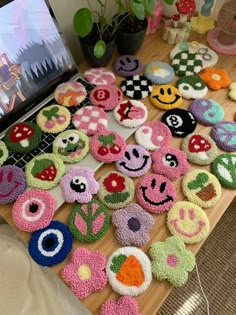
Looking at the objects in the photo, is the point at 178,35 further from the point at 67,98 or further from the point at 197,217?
the point at 197,217

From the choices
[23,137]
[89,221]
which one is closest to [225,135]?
[89,221]

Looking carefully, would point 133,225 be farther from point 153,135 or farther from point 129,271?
point 153,135

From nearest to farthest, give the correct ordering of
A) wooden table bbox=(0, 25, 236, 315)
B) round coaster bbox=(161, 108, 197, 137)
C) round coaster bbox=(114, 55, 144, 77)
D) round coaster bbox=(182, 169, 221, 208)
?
wooden table bbox=(0, 25, 236, 315) < round coaster bbox=(182, 169, 221, 208) < round coaster bbox=(161, 108, 197, 137) < round coaster bbox=(114, 55, 144, 77)

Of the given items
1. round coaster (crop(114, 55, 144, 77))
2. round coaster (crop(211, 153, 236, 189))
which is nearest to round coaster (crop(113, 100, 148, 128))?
round coaster (crop(114, 55, 144, 77))

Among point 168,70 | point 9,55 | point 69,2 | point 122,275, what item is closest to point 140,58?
point 168,70

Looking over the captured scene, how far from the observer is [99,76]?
90 cm

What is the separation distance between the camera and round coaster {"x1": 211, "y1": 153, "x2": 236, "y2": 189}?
724 mm

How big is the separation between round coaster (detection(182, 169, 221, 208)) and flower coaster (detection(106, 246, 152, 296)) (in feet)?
0.60

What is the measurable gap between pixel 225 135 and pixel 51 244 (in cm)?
52

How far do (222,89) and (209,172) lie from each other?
0.30 metres

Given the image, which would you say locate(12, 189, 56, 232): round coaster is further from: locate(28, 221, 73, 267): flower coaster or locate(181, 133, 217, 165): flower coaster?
locate(181, 133, 217, 165): flower coaster

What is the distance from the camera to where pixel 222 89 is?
907 mm

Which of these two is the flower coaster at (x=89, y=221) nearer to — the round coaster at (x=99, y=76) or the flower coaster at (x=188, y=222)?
the flower coaster at (x=188, y=222)

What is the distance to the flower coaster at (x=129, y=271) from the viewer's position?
59 cm
